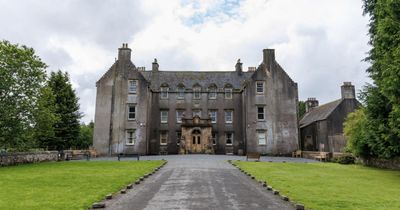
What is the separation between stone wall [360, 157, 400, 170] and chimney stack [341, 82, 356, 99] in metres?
17.1

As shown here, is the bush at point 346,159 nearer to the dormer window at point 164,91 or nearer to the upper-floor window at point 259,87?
the upper-floor window at point 259,87

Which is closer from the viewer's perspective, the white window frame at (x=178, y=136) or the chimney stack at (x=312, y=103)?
the white window frame at (x=178, y=136)

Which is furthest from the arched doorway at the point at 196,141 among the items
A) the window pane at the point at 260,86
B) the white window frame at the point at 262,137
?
the window pane at the point at 260,86

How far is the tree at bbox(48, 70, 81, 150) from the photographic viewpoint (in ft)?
118

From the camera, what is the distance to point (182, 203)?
9719 millimetres

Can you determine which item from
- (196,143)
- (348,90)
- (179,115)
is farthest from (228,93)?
(348,90)

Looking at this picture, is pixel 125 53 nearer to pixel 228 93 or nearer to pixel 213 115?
pixel 213 115

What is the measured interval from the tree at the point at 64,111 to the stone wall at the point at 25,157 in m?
1.98

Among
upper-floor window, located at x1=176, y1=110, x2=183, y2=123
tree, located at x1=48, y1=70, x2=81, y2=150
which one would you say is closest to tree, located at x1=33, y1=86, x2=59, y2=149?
tree, located at x1=48, y1=70, x2=81, y2=150

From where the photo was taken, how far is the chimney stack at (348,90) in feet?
146

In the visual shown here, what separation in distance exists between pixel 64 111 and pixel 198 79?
820 inches

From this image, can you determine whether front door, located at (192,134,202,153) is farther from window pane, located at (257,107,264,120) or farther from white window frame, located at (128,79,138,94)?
white window frame, located at (128,79,138,94)

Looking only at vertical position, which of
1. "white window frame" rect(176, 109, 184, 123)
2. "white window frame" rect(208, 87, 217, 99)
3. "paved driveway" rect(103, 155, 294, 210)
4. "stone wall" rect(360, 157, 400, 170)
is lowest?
"paved driveway" rect(103, 155, 294, 210)

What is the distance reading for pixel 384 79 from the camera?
56.3ft
